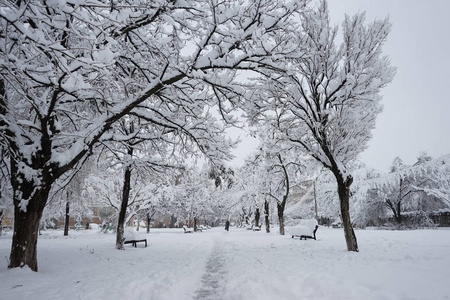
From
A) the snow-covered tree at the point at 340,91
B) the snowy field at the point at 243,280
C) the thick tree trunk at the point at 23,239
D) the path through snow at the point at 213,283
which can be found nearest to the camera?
the snowy field at the point at 243,280

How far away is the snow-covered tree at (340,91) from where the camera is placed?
823 cm

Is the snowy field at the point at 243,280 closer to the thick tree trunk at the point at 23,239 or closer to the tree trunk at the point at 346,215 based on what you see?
the thick tree trunk at the point at 23,239

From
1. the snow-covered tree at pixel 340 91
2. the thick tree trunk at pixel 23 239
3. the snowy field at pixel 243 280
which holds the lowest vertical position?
the snowy field at pixel 243 280

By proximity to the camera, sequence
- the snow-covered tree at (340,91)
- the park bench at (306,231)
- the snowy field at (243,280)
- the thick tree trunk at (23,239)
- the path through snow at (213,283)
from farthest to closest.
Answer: the park bench at (306,231), the snow-covered tree at (340,91), the thick tree trunk at (23,239), the path through snow at (213,283), the snowy field at (243,280)

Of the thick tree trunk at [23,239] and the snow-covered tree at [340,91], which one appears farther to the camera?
the snow-covered tree at [340,91]

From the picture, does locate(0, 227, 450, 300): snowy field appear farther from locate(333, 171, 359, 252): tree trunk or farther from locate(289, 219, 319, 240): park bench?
locate(289, 219, 319, 240): park bench

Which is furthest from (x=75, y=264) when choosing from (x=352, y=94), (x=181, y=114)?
(x=352, y=94)

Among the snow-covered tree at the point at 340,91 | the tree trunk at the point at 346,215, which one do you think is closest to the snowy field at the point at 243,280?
the tree trunk at the point at 346,215

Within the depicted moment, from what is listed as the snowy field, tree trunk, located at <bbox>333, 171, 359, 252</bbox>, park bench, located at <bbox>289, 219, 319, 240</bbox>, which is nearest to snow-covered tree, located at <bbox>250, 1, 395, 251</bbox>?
tree trunk, located at <bbox>333, 171, 359, 252</bbox>

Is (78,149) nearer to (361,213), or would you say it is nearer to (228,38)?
(228,38)

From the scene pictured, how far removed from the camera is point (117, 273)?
6.11m

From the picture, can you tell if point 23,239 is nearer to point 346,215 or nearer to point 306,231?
point 346,215

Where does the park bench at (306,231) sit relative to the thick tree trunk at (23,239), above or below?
below

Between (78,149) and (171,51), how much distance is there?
3051mm
